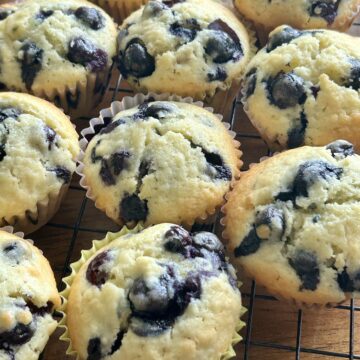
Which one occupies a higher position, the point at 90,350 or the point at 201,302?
the point at 201,302

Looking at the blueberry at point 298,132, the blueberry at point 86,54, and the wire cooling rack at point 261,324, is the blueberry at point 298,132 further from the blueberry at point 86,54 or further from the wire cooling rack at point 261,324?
the blueberry at point 86,54

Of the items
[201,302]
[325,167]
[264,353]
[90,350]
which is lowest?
[264,353]

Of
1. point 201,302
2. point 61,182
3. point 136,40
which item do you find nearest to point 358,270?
point 201,302

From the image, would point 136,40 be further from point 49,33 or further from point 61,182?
point 61,182

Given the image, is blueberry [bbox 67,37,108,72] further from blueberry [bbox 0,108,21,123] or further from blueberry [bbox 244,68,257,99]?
blueberry [bbox 244,68,257,99]

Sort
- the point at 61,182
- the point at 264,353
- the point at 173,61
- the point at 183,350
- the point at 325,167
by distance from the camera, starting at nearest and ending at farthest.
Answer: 1. the point at 183,350
2. the point at 325,167
3. the point at 264,353
4. the point at 61,182
5. the point at 173,61

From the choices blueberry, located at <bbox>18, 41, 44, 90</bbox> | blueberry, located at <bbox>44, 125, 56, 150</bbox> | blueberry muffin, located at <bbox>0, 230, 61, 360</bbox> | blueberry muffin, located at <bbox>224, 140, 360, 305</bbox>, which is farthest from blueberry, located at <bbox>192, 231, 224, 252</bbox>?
blueberry, located at <bbox>18, 41, 44, 90</bbox>

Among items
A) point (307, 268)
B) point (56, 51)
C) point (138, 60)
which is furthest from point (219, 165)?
point (56, 51)
